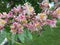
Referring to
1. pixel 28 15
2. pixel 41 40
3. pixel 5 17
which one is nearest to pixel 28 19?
pixel 28 15

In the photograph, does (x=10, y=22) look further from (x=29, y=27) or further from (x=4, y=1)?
(x=4, y=1)

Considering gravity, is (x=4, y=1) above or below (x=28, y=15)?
above

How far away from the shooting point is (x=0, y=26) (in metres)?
2.44

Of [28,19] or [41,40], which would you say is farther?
[41,40]

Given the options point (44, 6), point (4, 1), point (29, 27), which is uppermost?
point (4, 1)

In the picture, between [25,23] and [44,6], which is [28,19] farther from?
[44,6]

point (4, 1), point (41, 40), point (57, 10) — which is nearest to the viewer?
point (57, 10)

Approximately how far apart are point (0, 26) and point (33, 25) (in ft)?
0.94

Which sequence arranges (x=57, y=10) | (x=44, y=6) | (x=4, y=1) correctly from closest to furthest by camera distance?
(x=57, y=10)
(x=44, y=6)
(x=4, y=1)

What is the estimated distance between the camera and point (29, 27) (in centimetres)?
244

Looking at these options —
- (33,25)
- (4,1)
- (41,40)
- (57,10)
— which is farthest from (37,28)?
(41,40)

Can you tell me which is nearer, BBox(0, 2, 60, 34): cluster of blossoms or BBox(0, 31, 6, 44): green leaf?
BBox(0, 2, 60, 34): cluster of blossoms

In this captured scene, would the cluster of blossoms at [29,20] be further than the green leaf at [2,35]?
No

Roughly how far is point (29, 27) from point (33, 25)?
1.5 inches
